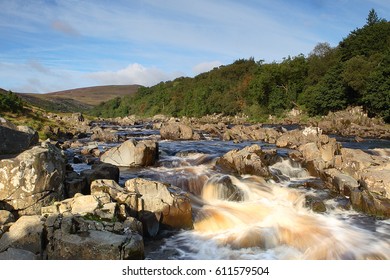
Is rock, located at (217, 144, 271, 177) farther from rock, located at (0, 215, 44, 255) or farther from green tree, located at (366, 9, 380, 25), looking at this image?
green tree, located at (366, 9, 380, 25)

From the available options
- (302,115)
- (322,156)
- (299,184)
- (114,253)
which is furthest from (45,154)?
(302,115)

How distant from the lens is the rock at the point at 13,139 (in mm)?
12273

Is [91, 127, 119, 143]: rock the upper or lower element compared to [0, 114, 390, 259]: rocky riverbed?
upper

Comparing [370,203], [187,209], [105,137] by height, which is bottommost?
[370,203]

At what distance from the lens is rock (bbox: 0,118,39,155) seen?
1227cm

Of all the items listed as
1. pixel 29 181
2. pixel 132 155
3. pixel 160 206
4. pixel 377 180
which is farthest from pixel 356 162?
pixel 29 181

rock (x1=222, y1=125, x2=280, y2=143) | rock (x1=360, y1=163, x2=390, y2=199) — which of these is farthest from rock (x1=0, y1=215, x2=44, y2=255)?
rock (x1=222, y1=125, x2=280, y2=143)

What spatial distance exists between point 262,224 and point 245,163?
7549 millimetres

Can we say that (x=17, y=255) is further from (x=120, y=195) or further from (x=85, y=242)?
(x=120, y=195)

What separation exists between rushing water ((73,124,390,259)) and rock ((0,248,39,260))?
4.03 metres

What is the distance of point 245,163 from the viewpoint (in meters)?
21.4

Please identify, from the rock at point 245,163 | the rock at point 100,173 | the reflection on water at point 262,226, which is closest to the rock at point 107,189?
the rock at point 100,173
